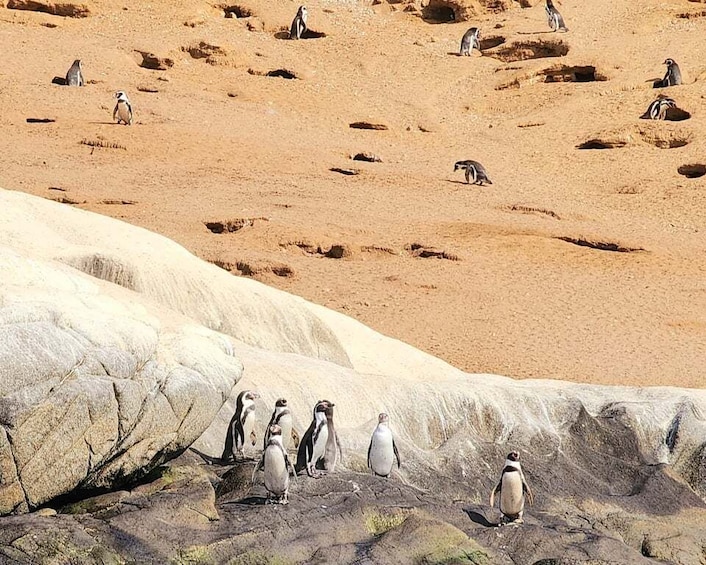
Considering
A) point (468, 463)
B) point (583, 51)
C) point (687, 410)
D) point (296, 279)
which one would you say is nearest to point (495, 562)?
point (468, 463)

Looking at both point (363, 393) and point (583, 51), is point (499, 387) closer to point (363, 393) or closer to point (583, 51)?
point (363, 393)

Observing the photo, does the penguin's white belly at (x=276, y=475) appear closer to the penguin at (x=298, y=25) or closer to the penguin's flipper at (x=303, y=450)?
the penguin's flipper at (x=303, y=450)

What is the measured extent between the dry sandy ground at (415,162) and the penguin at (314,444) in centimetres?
857

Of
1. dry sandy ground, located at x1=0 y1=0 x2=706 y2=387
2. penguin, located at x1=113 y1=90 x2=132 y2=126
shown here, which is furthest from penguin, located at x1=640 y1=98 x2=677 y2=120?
penguin, located at x1=113 y1=90 x2=132 y2=126

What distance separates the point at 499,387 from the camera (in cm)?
1492

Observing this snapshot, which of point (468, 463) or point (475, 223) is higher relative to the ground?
point (468, 463)

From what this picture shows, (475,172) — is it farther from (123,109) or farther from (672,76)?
(672,76)

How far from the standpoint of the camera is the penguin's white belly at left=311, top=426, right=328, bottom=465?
11.8m

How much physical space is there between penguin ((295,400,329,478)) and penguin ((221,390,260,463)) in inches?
20.0

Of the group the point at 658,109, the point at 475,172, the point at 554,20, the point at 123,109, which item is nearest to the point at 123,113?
the point at 123,109

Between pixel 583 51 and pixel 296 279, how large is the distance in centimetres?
2010

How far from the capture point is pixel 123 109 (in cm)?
3098

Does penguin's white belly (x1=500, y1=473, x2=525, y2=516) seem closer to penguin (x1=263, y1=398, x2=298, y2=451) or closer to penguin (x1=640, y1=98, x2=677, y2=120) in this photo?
penguin (x1=263, y1=398, x2=298, y2=451)

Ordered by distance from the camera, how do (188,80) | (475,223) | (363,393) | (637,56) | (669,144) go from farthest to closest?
1. (637,56)
2. (188,80)
3. (669,144)
4. (475,223)
5. (363,393)
